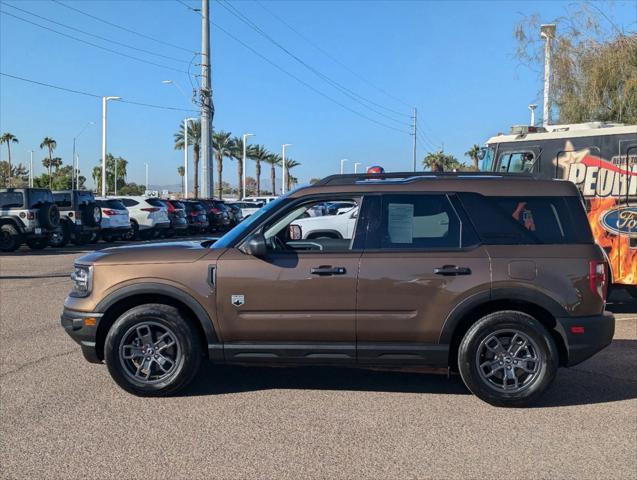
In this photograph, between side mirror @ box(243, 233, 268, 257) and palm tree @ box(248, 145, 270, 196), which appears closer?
side mirror @ box(243, 233, 268, 257)

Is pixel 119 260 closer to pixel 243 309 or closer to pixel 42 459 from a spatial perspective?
pixel 243 309

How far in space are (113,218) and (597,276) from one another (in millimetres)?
19133

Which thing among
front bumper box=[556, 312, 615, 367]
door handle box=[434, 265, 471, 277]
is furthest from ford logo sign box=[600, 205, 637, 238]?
door handle box=[434, 265, 471, 277]

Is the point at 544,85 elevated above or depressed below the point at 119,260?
above

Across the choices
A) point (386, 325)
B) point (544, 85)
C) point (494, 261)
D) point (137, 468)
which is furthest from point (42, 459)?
point (544, 85)

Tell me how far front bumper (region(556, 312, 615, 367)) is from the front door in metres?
1.74

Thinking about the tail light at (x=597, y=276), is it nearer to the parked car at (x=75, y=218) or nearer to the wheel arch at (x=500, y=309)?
the wheel arch at (x=500, y=309)

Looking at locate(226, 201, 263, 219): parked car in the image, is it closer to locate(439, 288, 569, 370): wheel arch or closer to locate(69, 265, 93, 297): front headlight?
locate(69, 265, 93, 297): front headlight

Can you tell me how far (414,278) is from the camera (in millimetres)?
4945

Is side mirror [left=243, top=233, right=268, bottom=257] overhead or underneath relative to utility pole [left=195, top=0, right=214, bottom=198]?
underneath

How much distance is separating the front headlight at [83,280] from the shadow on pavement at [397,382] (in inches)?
49.0

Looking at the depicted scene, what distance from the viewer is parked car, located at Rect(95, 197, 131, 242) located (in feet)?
70.0

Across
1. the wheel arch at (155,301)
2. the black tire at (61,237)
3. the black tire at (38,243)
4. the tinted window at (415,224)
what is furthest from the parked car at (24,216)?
the tinted window at (415,224)

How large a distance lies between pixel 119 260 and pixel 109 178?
101 metres
